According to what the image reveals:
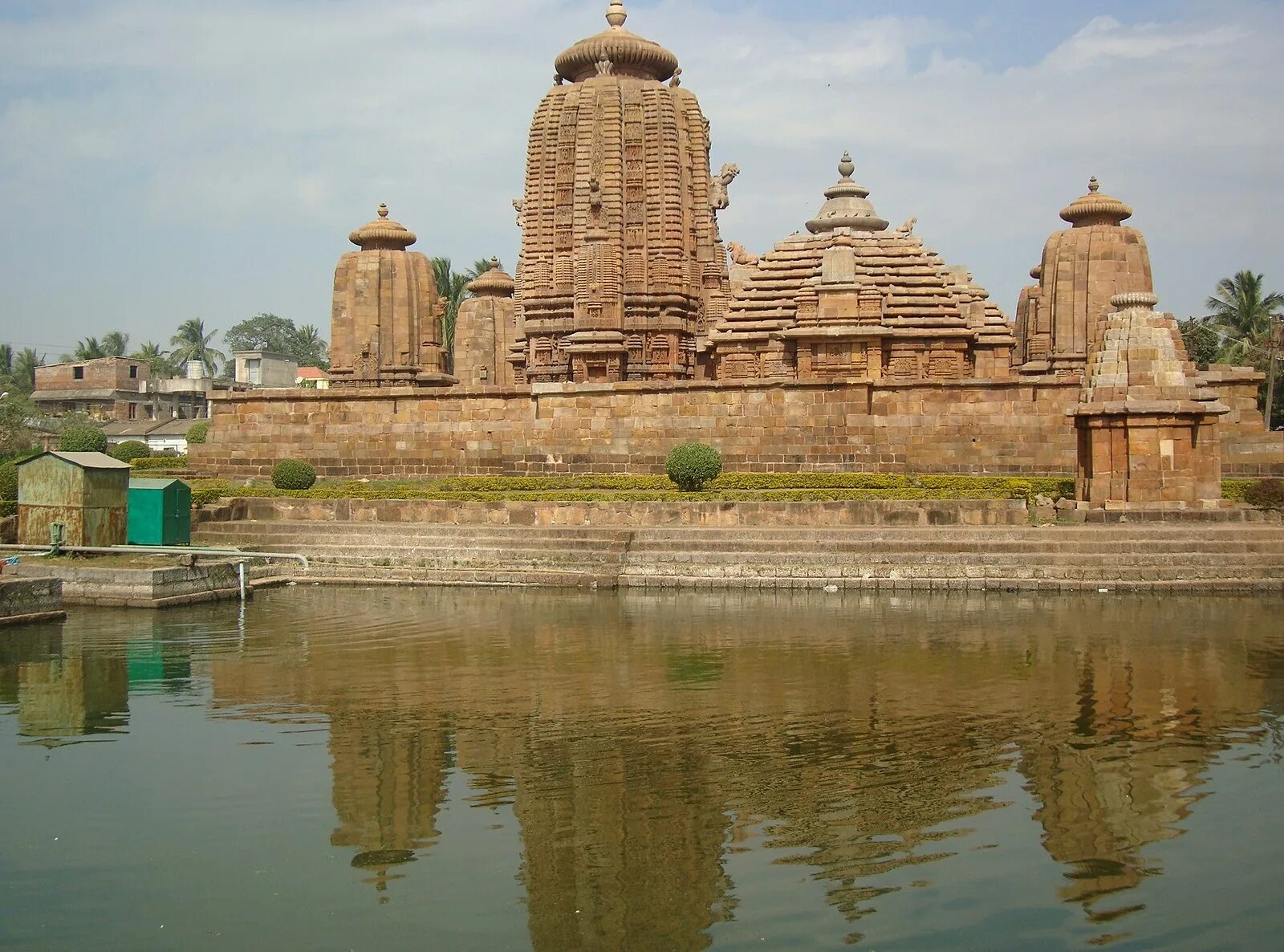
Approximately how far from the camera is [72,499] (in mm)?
20203

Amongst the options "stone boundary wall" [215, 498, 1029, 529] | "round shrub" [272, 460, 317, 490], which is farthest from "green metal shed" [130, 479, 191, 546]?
"round shrub" [272, 460, 317, 490]

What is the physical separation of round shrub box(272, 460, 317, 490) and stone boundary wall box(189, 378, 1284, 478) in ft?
8.31

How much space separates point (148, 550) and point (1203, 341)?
44.6 m

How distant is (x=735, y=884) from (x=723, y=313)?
92.7 ft

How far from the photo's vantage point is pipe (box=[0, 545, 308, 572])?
1980cm

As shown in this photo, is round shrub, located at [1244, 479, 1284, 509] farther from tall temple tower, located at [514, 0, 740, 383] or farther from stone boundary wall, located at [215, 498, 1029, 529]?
tall temple tower, located at [514, 0, 740, 383]

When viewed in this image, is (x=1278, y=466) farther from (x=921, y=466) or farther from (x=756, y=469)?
(x=756, y=469)

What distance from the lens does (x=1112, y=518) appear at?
21438 mm

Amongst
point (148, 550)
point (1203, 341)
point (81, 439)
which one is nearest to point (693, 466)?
point (148, 550)

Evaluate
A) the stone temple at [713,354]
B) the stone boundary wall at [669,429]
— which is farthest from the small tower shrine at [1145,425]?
the stone boundary wall at [669,429]

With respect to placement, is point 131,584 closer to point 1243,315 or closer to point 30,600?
point 30,600

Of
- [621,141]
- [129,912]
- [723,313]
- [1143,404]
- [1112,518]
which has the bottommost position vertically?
[129,912]

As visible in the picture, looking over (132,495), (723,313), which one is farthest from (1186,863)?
(723,313)

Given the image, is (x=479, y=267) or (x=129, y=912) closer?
(x=129, y=912)
